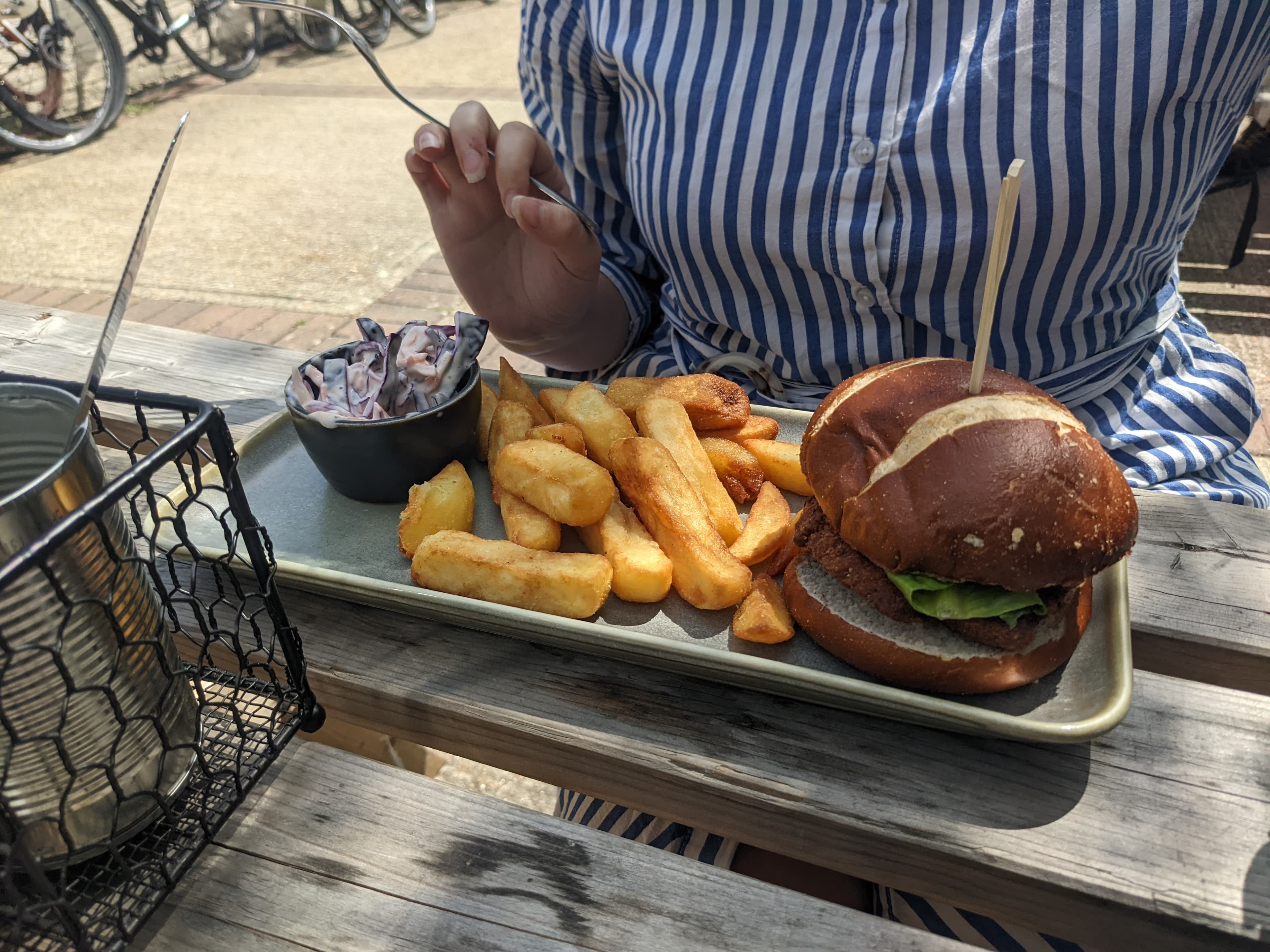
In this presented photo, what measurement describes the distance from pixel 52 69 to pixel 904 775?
368 inches

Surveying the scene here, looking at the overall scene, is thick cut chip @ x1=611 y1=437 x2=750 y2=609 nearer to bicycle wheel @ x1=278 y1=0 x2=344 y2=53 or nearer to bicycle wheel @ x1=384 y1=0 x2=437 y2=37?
bicycle wheel @ x1=278 y1=0 x2=344 y2=53

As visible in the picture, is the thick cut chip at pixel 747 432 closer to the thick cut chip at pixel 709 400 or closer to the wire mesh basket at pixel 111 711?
the thick cut chip at pixel 709 400

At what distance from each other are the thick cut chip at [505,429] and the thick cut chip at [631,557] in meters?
0.21

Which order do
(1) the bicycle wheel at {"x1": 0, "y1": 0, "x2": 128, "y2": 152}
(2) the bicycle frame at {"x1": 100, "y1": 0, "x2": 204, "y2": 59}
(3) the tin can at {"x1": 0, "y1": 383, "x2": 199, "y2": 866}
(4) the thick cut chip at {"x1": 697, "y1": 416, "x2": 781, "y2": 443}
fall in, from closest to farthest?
(3) the tin can at {"x1": 0, "y1": 383, "x2": 199, "y2": 866} → (4) the thick cut chip at {"x1": 697, "y1": 416, "x2": 781, "y2": 443} → (1) the bicycle wheel at {"x1": 0, "y1": 0, "x2": 128, "y2": 152} → (2) the bicycle frame at {"x1": 100, "y1": 0, "x2": 204, "y2": 59}

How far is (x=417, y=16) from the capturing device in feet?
38.2

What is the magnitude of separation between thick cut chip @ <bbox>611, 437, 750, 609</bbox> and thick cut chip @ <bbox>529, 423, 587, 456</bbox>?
8cm

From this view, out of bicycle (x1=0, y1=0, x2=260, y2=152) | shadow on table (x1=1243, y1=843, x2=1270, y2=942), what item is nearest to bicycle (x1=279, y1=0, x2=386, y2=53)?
bicycle (x1=0, y1=0, x2=260, y2=152)

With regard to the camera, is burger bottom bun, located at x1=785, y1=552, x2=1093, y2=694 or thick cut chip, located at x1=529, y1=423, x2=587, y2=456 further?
thick cut chip, located at x1=529, y1=423, x2=587, y2=456

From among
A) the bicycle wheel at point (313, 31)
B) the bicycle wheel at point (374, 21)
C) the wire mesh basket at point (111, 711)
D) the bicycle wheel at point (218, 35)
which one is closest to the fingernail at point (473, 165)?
the wire mesh basket at point (111, 711)

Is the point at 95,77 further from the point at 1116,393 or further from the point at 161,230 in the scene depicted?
the point at 1116,393

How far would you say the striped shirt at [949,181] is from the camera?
55.9 inches

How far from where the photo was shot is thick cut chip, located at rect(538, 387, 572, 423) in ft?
5.16

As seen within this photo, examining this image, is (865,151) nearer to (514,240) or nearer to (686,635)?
(514,240)

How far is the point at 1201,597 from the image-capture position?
127cm
